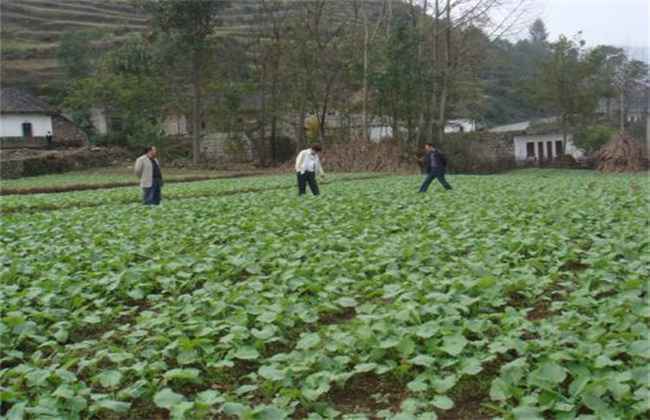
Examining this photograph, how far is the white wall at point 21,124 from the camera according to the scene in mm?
54281

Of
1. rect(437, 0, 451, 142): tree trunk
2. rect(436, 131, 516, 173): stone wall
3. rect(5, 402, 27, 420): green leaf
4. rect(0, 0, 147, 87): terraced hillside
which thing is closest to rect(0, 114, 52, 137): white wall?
rect(0, 0, 147, 87): terraced hillside

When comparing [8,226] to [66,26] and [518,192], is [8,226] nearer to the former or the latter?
[518,192]

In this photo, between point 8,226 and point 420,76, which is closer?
point 8,226

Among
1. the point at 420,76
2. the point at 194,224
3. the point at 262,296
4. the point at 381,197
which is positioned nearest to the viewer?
the point at 262,296

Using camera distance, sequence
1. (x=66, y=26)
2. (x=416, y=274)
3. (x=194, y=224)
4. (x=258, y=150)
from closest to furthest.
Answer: (x=416, y=274) → (x=194, y=224) → (x=258, y=150) → (x=66, y=26)

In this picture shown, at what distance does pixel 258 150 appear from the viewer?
48.2m

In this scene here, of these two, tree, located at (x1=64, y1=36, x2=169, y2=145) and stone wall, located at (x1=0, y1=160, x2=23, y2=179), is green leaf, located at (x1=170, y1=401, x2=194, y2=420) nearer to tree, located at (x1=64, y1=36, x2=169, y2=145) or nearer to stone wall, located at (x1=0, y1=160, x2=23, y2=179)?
stone wall, located at (x1=0, y1=160, x2=23, y2=179)

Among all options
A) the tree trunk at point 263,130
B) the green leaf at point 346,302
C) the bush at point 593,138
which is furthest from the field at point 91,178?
the bush at point 593,138

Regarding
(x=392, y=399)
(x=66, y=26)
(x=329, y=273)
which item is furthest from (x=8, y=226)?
(x=66, y=26)

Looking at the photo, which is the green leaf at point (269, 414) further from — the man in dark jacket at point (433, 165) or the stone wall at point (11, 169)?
the stone wall at point (11, 169)

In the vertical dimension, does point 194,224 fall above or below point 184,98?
below

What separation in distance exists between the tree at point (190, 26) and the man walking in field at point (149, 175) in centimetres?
2868

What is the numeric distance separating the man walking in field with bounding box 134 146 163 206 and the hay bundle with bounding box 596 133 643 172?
30.9 meters

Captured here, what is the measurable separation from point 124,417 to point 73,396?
0.32 metres
